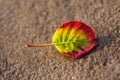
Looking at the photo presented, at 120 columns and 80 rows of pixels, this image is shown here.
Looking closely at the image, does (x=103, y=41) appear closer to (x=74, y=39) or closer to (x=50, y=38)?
(x=74, y=39)

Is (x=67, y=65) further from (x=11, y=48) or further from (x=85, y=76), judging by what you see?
(x=11, y=48)

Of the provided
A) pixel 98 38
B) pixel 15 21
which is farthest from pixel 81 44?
pixel 15 21

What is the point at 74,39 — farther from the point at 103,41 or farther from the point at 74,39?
the point at 103,41

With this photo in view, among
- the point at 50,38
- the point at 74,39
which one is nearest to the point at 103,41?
the point at 74,39
